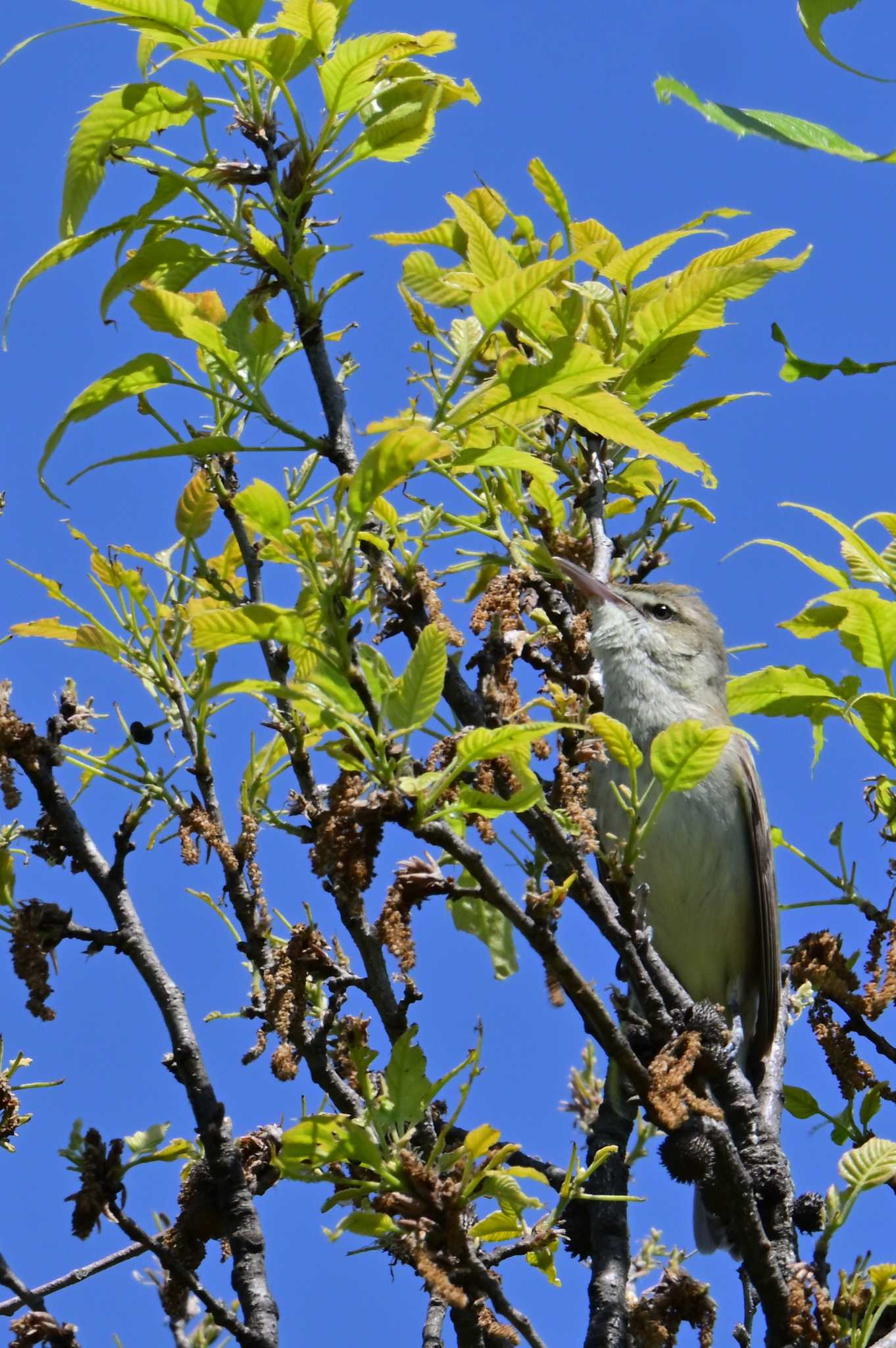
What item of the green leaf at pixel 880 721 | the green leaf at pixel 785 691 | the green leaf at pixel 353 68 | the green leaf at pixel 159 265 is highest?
the green leaf at pixel 353 68

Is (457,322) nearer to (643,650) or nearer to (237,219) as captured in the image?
(237,219)

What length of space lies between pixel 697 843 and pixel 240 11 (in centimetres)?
345

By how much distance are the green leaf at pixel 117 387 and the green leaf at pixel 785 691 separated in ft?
5.23

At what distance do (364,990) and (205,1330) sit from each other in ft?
4.68

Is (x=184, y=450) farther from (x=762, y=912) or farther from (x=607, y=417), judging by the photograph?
(x=762, y=912)

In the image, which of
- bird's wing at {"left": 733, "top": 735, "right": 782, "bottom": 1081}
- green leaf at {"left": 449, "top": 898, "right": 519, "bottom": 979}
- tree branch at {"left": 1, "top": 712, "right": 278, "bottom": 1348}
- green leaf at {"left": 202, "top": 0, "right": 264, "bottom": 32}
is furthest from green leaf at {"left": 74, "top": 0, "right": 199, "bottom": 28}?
bird's wing at {"left": 733, "top": 735, "right": 782, "bottom": 1081}

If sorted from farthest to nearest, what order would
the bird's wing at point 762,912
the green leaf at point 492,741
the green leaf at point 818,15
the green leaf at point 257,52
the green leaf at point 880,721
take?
the bird's wing at point 762,912 < the green leaf at point 880,721 < the green leaf at point 257,52 < the green leaf at point 492,741 < the green leaf at point 818,15

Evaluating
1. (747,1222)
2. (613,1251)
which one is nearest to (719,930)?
A: (613,1251)

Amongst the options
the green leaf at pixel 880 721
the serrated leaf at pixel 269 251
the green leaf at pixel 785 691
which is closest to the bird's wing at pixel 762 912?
the green leaf at pixel 785 691

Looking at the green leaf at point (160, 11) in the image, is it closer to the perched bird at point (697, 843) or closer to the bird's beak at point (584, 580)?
the bird's beak at point (584, 580)

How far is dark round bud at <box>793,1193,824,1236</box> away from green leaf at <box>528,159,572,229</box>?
255 centimetres

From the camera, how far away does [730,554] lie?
11.1 ft

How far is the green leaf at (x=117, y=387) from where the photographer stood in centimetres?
265

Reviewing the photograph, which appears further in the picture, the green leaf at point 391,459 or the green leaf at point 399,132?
the green leaf at point 399,132
